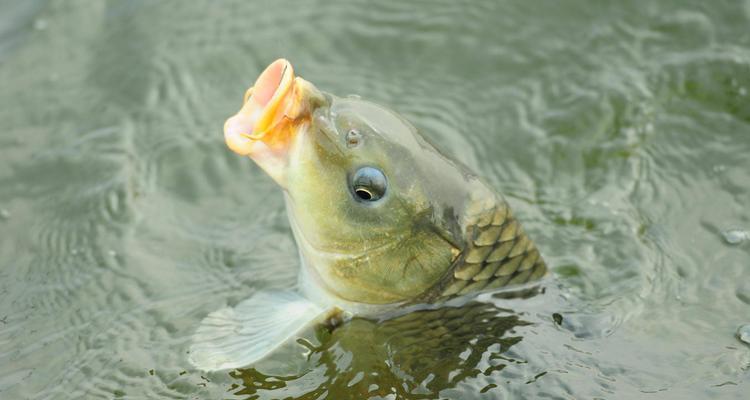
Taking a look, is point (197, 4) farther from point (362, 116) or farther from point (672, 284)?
point (672, 284)

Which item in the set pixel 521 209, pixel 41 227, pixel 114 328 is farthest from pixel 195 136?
pixel 521 209

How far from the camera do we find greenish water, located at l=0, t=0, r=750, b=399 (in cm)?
423

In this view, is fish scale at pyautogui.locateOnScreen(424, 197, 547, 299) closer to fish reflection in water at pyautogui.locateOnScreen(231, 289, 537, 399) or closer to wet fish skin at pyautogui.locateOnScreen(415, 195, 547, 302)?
wet fish skin at pyautogui.locateOnScreen(415, 195, 547, 302)

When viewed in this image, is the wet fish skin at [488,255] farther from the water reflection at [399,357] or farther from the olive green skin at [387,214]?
the water reflection at [399,357]

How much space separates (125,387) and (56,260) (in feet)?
3.75

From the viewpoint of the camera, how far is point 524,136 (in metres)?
5.84

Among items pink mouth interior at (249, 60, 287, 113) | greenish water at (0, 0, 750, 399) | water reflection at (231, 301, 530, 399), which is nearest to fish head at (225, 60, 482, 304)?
pink mouth interior at (249, 60, 287, 113)

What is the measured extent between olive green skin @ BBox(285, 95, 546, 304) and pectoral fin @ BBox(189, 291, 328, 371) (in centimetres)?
20

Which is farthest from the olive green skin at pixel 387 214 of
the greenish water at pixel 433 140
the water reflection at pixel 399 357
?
the greenish water at pixel 433 140

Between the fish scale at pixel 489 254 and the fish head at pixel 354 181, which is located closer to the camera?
Answer: the fish head at pixel 354 181

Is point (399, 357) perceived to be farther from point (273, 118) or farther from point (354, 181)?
point (273, 118)

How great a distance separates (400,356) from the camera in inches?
167

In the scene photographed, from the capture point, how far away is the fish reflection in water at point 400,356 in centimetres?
412

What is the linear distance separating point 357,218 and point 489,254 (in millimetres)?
650
